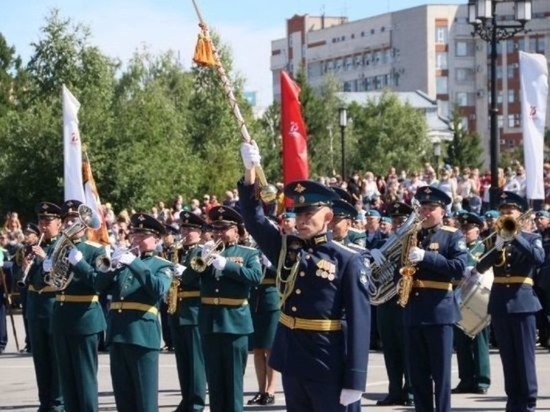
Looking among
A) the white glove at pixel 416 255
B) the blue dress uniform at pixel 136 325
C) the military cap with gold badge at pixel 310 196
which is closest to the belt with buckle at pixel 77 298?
the blue dress uniform at pixel 136 325

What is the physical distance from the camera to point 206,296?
497 inches

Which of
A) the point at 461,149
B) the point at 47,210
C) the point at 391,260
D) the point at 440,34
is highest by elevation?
the point at 440,34

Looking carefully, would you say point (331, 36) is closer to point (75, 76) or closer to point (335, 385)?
point (75, 76)

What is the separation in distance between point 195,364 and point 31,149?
29060 millimetres

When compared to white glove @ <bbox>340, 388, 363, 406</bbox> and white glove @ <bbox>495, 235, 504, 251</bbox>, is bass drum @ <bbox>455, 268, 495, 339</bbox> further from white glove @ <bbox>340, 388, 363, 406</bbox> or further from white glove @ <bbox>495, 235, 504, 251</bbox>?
white glove @ <bbox>340, 388, 363, 406</bbox>

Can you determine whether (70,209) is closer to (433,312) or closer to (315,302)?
(433,312)

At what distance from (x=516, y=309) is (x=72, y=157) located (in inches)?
246

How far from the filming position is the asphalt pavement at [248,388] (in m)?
14.1

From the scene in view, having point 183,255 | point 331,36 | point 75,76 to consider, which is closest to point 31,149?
point 75,76

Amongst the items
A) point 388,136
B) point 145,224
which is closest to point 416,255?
point 145,224

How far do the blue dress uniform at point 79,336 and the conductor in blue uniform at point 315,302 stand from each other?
3.62 metres

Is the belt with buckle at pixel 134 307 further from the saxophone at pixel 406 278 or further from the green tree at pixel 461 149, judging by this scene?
the green tree at pixel 461 149

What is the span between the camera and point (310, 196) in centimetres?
859

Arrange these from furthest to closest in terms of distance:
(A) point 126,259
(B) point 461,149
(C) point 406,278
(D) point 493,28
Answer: (B) point 461,149
(D) point 493,28
(C) point 406,278
(A) point 126,259
